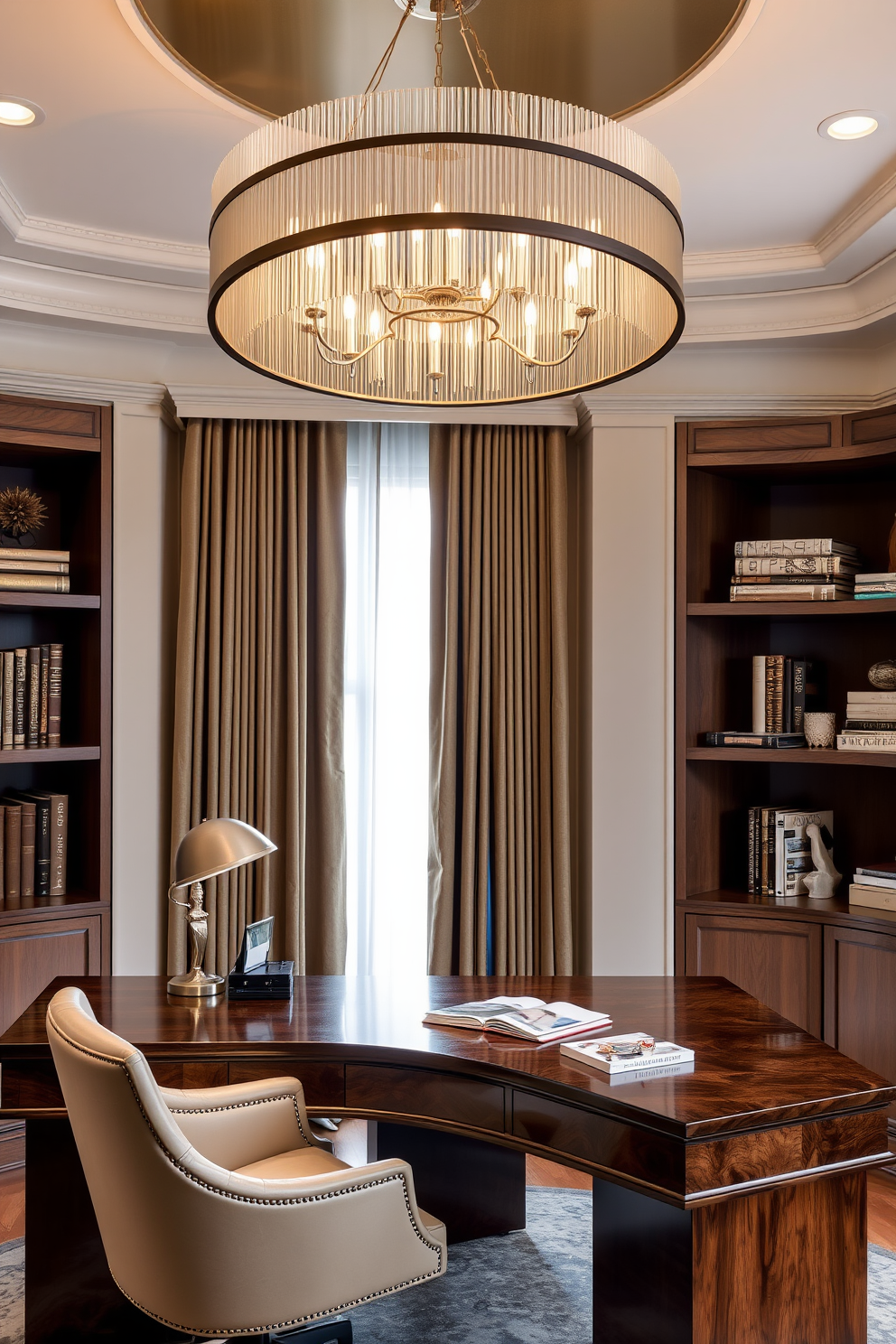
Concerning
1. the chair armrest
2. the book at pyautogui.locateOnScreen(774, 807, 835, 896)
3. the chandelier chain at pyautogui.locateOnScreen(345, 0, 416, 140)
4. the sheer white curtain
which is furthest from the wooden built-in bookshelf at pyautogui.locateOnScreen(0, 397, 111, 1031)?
the book at pyautogui.locateOnScreen(774, 807, 835, 896)

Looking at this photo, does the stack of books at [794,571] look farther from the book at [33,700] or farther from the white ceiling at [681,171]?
the book at [33,700]

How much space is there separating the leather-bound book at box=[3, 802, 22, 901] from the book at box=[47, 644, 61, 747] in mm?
257

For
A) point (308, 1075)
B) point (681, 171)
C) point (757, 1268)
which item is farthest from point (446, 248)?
point (757, 1268)

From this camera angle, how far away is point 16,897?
368 cm

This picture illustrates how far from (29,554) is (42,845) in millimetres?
992

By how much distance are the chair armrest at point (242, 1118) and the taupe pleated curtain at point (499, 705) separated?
1.67 meters

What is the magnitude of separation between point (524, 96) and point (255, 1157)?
2046 millimetres

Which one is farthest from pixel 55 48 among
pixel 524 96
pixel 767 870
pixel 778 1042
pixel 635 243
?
pixel 767 870

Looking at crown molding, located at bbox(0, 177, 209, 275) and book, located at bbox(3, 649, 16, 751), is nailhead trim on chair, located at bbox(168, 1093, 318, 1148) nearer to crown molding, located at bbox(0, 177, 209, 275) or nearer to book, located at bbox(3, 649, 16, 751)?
book, located at bbox(3, 649, 16, 751)

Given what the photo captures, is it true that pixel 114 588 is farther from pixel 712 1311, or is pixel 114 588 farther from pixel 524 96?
pixel 712 1311

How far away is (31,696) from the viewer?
372 cm

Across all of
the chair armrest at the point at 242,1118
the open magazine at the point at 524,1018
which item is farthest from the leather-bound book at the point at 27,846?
the open magazine at the point at 524,1018

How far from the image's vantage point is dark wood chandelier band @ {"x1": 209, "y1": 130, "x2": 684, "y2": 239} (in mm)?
1646

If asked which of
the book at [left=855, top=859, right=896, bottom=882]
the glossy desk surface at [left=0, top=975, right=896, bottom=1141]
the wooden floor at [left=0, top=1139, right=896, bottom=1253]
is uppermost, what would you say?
the book at [left=855, top=859, right=896, bottom=882]
